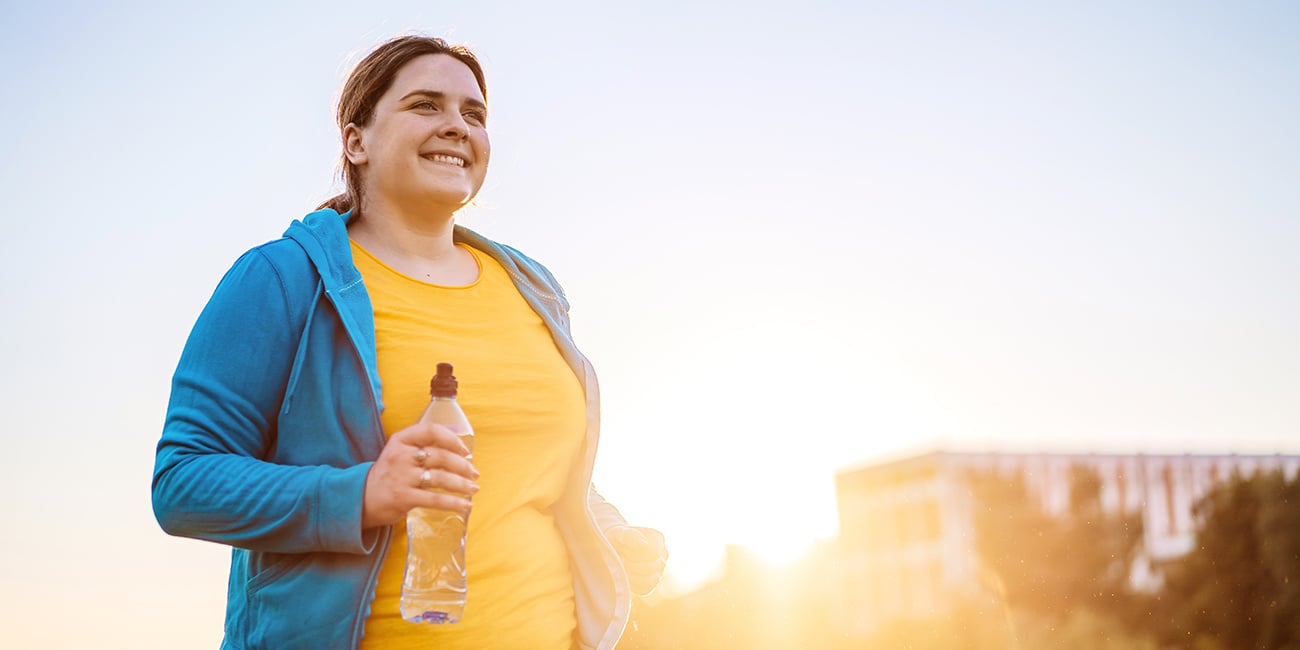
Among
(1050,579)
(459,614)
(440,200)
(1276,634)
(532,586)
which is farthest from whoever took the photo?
(1050,579)

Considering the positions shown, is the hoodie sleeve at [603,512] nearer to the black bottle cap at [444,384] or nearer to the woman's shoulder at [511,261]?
the woman's shoulder at [511,261]

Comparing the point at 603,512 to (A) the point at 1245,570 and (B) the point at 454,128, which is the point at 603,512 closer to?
(B) the point at 454,128

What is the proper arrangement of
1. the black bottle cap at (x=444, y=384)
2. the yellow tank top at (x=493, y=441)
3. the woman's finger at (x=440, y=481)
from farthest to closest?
the yellow tank top at (x=493, y=441), the black bottle cap at (x=444, y=384), the woman's finger at (x=440, y=481)

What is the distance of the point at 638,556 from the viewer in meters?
2.73

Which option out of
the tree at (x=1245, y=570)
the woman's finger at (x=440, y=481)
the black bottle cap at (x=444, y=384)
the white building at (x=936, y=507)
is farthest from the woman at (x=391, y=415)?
the white building at (x=936, y=507)

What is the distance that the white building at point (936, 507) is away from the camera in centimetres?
8269

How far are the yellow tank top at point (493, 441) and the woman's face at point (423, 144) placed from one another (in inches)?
6.3

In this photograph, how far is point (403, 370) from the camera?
2363mm

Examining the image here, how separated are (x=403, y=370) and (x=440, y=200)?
0.42 m

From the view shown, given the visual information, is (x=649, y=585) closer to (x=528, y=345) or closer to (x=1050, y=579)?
(x=528, y=345)

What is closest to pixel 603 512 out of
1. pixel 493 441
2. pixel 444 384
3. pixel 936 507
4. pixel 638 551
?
pixel 638 551

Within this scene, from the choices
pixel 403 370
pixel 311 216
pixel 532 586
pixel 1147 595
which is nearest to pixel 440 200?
pixel 311 216

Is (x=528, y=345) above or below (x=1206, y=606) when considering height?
above

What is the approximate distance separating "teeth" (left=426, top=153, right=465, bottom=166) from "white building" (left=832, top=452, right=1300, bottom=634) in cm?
7865
